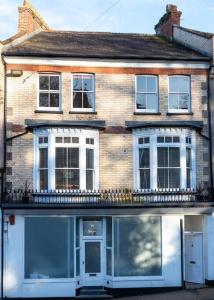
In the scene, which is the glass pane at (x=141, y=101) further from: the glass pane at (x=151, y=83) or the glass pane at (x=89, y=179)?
the glass pane at (x=89, y=179)

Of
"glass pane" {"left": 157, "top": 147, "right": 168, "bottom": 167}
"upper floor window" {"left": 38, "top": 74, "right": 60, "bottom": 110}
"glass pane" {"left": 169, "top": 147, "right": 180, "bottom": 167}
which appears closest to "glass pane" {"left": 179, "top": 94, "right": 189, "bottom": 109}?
"glass pane" {"left": 169, "top": 147, "right": 180, "bottom": 167}

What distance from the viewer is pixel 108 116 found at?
80.1ft

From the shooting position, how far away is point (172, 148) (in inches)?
942

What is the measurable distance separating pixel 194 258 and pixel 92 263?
427cm

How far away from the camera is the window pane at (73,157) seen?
2345cm

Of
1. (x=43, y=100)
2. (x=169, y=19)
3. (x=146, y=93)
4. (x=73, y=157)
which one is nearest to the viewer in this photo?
(x=73, y=157)

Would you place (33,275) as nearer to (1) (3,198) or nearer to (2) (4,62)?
(1) (3,198)

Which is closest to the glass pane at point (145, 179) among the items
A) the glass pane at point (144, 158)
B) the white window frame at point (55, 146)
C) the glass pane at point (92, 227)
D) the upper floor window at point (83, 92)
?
the glass pane at point (144, 158)

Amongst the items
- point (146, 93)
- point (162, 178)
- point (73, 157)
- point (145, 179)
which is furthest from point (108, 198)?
point (146, 93)

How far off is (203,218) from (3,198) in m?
8.12

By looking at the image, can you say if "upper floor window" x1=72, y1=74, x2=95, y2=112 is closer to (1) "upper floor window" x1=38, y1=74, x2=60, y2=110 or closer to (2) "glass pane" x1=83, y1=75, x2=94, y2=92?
(2) "glass pane" x1=83, y1=75, x2=94, y2=92

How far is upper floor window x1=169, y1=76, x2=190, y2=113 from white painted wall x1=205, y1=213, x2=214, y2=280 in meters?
4.74

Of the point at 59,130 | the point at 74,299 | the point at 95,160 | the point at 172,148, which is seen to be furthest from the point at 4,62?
the point at 74,299

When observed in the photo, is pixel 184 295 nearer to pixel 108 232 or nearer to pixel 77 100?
pixel 108 232
